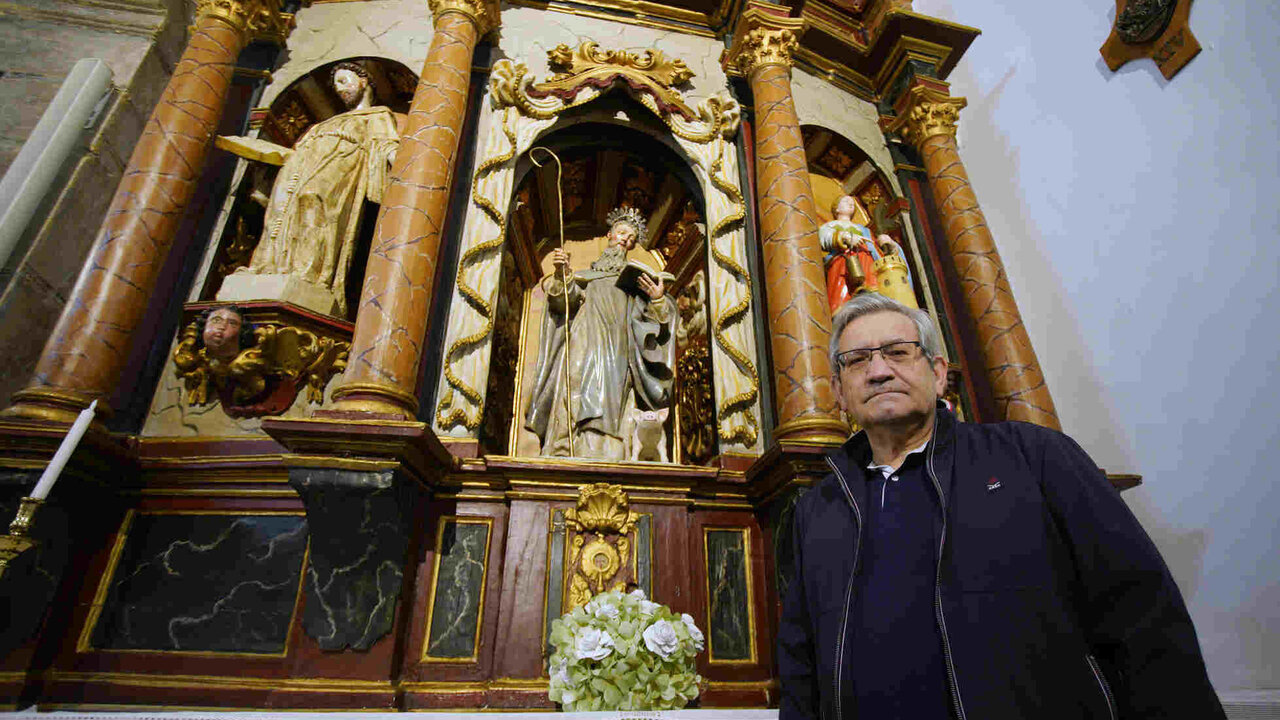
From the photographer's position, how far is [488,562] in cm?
Answer: 273

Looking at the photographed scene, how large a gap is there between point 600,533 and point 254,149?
3230 mm

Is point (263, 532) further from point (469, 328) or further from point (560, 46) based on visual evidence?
point (560, 46)

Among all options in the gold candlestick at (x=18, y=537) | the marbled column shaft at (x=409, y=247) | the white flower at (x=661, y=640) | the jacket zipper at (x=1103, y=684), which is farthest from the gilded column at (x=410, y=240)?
the jacket zipper at (x=1103, y=684)

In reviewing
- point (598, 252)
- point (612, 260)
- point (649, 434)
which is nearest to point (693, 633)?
point (649, 434)

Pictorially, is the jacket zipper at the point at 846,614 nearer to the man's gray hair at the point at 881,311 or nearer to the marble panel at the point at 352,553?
the man's gray hair at the point at 881,311

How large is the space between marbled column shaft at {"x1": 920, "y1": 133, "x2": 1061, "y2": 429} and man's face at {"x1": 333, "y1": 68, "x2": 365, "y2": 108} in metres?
4.54

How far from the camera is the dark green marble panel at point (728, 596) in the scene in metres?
2.76

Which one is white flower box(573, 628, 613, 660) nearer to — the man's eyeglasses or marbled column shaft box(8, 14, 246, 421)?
the man's eyeglasses

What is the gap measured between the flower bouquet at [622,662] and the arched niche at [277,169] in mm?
2498

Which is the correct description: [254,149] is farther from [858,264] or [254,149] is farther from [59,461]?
[858,264]

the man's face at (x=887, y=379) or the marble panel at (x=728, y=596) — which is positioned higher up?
the man's face at (x=887, y=379)

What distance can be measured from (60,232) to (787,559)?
4.62m

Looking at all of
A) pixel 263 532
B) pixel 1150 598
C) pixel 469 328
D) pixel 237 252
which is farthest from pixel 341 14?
pixel 1150 598

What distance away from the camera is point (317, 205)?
3467mm
